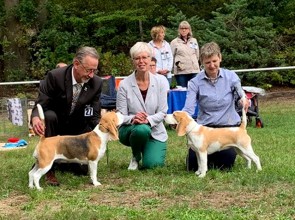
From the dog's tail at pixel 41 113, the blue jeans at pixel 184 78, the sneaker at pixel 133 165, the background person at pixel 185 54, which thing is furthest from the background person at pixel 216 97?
the blue jeans at pixel 184 78

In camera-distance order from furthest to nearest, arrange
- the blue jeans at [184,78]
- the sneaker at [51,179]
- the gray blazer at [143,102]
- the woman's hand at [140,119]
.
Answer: the blue jeans at [184,78] < the gray blazer at [143,102] < the woman's hand at [140,119] < the sneaker at [51,179]

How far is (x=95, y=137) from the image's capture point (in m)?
5.28

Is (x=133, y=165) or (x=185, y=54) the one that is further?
(x=185, y=54)

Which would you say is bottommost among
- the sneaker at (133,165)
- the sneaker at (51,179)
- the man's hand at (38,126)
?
the sneaker at (133,165)

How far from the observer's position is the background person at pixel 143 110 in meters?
5.88

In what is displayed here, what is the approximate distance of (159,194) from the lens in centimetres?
478

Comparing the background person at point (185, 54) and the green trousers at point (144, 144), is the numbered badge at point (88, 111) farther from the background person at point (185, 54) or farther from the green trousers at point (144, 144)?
the background person at point (185, 54)

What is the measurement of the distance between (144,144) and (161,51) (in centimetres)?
416

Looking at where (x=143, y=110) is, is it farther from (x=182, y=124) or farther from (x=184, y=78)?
(x=184, y=78)

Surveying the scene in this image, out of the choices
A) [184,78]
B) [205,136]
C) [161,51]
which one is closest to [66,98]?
[205,136]

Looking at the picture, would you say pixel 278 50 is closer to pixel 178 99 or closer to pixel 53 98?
pixel 178 99

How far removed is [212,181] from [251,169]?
1.97ft

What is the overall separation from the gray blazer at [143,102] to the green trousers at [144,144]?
0.09 meters

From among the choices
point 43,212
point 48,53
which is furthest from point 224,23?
point 43,212
